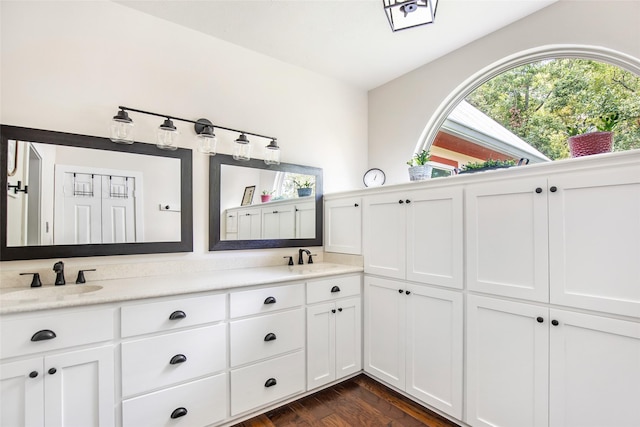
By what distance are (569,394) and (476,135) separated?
1.98m

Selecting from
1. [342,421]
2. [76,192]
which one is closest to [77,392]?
[76,192]

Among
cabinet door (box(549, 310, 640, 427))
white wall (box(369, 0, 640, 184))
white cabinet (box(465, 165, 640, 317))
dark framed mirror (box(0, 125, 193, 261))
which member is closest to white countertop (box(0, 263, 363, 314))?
dark framed mirror (box(0, 125, 193, 261))

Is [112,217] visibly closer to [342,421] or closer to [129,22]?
[129,22]

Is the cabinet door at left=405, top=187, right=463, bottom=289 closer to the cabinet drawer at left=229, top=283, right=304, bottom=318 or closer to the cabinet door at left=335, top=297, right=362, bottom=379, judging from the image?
the cabinet door at left=335, top=297, right=362, bottom=379

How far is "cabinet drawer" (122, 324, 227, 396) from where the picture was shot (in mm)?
1548

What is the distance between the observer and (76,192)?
1.86 meters

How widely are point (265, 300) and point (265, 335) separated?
0.76 feet

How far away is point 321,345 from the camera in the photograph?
2.24 m

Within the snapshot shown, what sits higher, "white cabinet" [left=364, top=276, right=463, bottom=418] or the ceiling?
the ceiling

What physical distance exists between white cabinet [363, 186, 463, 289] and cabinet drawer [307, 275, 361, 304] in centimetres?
16

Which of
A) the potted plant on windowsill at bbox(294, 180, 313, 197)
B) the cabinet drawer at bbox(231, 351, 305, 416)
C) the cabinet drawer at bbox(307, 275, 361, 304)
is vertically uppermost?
the potted plant on windowsill at bbox(294, 180, 313, 197)

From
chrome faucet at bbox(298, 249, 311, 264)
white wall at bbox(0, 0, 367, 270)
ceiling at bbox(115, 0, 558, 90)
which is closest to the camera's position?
white wall at bbox(0, 0, 367, 270)

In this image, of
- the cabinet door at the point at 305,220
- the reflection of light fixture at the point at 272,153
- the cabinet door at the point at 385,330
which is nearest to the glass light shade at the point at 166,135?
the reflection of light fixture at the point at 272,153

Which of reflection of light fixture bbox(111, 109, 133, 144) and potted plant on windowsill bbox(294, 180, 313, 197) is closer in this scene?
reflection of light fixture bbox(111, 109, 133, 144)
